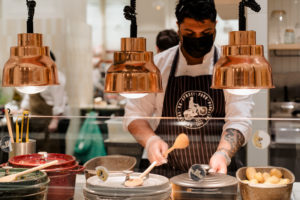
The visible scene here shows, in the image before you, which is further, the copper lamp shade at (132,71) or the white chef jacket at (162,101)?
the white chef jacket at (162,101)

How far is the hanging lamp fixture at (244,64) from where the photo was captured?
1.22 meters

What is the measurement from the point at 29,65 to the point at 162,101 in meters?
0.74

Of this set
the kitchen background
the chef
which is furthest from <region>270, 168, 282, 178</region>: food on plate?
the kitchen background

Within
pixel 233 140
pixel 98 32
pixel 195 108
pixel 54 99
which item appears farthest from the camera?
pixel 98 32

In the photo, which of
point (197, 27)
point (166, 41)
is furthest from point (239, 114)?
point (166, 41)

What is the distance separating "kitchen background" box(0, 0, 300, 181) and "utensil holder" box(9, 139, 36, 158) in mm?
1511

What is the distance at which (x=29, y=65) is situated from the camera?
1.33m

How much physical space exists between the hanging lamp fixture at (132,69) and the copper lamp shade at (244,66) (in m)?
0.21

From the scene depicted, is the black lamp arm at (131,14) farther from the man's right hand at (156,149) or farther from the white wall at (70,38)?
the white wall at (70,38)

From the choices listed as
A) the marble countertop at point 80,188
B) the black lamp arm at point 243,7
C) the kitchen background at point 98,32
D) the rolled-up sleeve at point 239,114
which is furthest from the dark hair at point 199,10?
the kitchen background at point 98,32

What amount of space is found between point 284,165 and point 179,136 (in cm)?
35

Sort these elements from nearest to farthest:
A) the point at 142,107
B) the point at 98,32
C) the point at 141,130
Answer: the point at 141,130 < the point at 142,107 < the point at 98,32

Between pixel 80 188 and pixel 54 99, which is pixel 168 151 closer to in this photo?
pixel 80 188

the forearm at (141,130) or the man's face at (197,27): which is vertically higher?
the man's face at (197,27)
